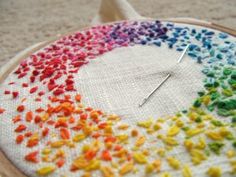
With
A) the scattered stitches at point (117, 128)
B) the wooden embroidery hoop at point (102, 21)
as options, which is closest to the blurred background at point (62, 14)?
the wooden embroidery hoop at point (102, 21)

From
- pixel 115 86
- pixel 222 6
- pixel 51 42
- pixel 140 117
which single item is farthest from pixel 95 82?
pixel 222 6

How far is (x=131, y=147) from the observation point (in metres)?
→ 0.59

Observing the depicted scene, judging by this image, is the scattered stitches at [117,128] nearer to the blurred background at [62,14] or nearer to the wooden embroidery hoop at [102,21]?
the wooden embroidery hoop at [102,21]

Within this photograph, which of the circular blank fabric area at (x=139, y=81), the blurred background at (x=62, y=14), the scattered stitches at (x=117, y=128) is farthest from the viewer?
the blurred background at (x=62, y=14)

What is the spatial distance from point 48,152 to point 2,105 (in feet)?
0.67

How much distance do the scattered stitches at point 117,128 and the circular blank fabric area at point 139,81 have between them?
0.9 inches

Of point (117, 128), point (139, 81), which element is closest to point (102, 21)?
point (139, 81)

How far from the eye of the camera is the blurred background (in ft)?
6.28

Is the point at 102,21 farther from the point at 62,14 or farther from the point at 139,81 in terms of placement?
the point at 62,14

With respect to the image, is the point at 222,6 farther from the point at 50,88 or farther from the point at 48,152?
the point at 48,152

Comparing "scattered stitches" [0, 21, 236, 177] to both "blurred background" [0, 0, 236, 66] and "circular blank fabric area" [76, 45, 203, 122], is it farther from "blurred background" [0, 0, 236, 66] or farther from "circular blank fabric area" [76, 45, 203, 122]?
"blurred background" [0, 0, 236, 66]

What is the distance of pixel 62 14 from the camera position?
2.20m

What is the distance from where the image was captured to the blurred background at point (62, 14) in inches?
75.3

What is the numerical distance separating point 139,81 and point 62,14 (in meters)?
1.57
